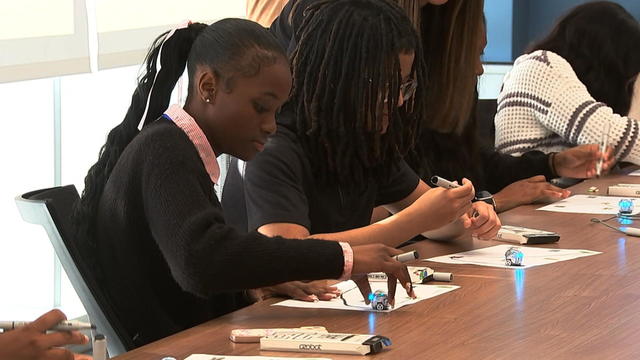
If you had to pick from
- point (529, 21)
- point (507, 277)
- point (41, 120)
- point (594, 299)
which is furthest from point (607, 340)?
point (529, 21)

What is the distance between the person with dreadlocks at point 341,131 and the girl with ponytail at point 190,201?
14.0 inches

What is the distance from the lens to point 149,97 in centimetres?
223

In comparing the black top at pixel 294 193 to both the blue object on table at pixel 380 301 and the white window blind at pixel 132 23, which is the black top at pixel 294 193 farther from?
the white window blind at pixel 132 23

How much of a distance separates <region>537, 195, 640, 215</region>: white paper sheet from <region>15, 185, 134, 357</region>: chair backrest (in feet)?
5.24

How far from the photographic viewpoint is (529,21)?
6.82m

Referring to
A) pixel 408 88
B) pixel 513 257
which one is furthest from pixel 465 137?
pixel 513 257

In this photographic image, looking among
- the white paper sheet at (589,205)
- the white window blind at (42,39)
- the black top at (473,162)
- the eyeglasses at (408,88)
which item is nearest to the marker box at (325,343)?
the eyeglasses at (408,88)

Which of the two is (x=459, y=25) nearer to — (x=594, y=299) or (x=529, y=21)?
(x=594, y=299)

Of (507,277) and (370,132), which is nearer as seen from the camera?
(507,277)

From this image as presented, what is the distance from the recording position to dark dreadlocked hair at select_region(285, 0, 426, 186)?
2.54 m

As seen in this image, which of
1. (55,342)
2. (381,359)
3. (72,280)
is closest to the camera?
(55,342)

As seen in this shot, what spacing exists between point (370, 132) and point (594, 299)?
71 cm

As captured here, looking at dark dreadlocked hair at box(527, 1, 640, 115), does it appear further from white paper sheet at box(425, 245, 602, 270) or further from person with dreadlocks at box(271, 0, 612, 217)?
white paper sheet at box(425, 245, 602, 270)

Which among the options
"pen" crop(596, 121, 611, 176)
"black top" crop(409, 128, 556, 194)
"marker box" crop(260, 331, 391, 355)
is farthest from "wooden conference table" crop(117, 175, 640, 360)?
"pen" crop(596, 121, 611, 176)
